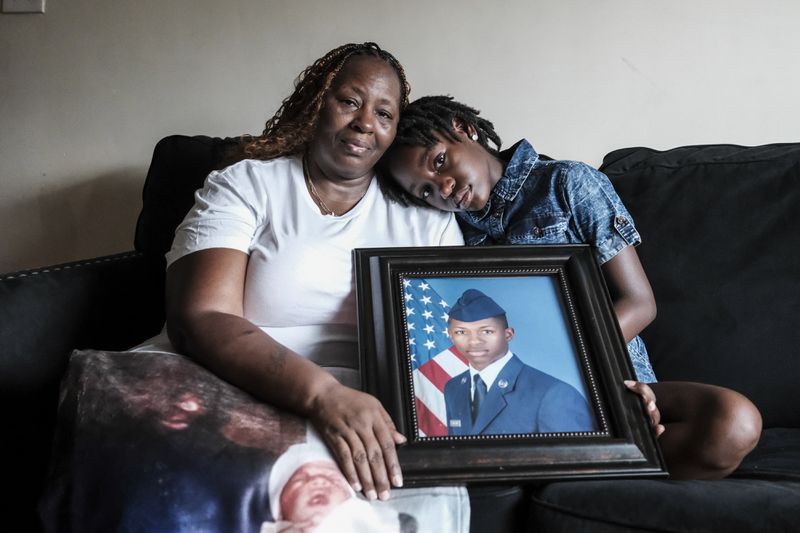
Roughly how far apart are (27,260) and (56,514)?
136cm

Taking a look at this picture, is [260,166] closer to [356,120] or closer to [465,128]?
[356,120]

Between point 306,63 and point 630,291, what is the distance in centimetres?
107

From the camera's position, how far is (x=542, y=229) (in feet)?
4.24

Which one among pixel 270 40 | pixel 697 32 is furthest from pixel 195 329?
pixel 697 32

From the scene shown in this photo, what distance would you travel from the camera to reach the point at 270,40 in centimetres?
180

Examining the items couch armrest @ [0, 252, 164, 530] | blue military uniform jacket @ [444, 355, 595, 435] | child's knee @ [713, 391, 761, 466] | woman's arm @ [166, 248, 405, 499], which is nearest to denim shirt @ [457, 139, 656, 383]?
child's knee @ [713, 391, 761, 466]

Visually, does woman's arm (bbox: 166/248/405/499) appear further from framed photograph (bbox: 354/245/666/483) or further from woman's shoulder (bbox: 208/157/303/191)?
woman's shoulder (bbox: 208/157/303/191)

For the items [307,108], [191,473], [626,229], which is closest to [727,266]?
[626,229]

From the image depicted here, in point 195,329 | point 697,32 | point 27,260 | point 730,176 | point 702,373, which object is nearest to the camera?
point 195,329

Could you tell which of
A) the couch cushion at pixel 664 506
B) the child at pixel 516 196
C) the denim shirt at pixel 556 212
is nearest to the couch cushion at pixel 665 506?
the couch cushion at pixel 664 506

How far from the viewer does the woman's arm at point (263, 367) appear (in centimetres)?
85

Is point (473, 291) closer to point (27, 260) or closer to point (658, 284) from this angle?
point (658, 284)

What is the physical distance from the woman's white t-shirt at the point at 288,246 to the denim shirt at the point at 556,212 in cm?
18

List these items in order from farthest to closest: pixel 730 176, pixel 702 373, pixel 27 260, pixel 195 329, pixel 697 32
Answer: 1. pixel 27 260
2. pixel 697 32
3. pixel 730 176
4. pixel 702 373
5. pixel 195 329
